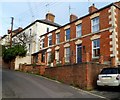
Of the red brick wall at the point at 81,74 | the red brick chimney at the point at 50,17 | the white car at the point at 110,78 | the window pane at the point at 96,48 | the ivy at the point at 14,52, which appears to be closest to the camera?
the white car at the point at 110,78

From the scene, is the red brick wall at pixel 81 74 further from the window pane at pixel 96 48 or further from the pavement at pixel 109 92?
the window pane at pixel 96 48

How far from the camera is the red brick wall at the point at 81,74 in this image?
58.7 ft

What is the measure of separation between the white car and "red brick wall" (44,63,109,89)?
113 centimetres

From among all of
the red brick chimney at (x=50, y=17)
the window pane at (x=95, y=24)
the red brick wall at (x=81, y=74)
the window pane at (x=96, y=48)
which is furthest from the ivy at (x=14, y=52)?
the red brick wall at (x=81, y=74)

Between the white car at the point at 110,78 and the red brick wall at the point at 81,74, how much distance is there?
1.13 metres

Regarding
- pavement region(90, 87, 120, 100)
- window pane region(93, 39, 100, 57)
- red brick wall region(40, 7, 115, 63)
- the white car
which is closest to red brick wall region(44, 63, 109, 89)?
pavement region(90, 87, 120, 100)

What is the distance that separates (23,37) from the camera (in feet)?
154

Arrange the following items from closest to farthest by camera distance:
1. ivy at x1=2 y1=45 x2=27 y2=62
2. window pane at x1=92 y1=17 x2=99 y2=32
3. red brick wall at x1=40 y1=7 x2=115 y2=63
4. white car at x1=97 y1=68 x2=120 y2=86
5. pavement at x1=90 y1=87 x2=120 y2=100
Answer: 1. pavement at x1=90 y1=87 x2=120 y2=100
2. white car at x1=97 y1=68 x2=120 y2=86
3. red brick wall at x1=40 y1=7 x2=115 y2=63
4. window pane at x1=92 y1=17 x2=99 y2=32
5. ivy at x1=2 y1=45 x2=27 y2=62

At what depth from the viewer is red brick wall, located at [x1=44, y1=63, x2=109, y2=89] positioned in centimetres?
1791

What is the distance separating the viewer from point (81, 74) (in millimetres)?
18469

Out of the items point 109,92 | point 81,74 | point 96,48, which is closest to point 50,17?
point 96,48

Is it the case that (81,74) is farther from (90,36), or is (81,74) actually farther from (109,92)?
(90,36)

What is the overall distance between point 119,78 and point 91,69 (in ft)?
9.00

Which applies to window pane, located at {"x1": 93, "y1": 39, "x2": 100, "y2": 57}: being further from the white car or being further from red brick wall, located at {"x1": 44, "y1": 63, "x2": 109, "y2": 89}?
the white car
